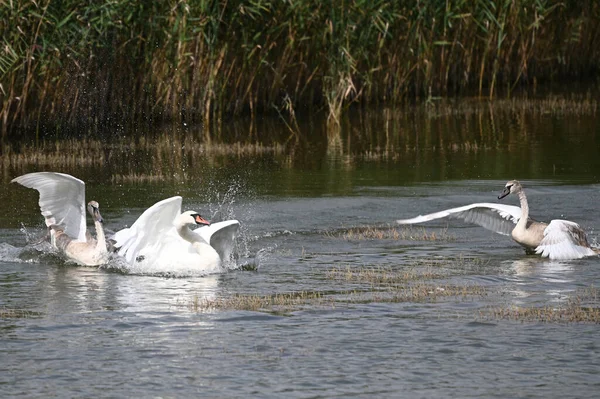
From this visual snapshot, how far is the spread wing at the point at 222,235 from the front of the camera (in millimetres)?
10383

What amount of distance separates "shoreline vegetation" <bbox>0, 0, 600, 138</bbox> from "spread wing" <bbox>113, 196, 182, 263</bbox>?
721cm

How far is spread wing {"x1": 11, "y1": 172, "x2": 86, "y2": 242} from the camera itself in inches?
433

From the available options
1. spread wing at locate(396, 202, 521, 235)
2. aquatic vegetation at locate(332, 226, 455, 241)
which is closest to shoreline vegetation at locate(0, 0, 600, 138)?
aquatic vegetation at locate(332, 226, 455, 241)

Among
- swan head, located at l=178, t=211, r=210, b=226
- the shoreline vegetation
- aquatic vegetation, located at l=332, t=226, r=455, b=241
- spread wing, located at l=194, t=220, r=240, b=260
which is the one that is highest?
the shoreline vegetation

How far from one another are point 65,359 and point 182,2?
12.2m

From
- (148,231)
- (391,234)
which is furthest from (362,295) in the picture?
(391,234)

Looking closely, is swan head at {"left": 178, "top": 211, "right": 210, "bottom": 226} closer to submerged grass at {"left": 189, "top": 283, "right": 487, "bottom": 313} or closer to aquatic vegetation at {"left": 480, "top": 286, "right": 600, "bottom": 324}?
submerged grass at {"left": 189, "top": 283, "right": 487, "bottom": 313}

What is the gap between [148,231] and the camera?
33.6 feet

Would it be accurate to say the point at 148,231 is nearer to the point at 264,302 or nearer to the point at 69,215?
the point at 69,215

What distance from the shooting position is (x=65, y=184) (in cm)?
1109

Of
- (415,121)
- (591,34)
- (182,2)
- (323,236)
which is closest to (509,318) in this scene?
(323,236)

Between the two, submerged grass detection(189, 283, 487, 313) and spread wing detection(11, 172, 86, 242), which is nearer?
submerged grass detection(189, 283, 487, 313)

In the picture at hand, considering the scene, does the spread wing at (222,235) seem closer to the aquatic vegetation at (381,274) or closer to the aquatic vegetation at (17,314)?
the aquatic vegetation at (381,274)

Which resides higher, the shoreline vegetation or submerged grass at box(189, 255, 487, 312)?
the shoreline vegetation
